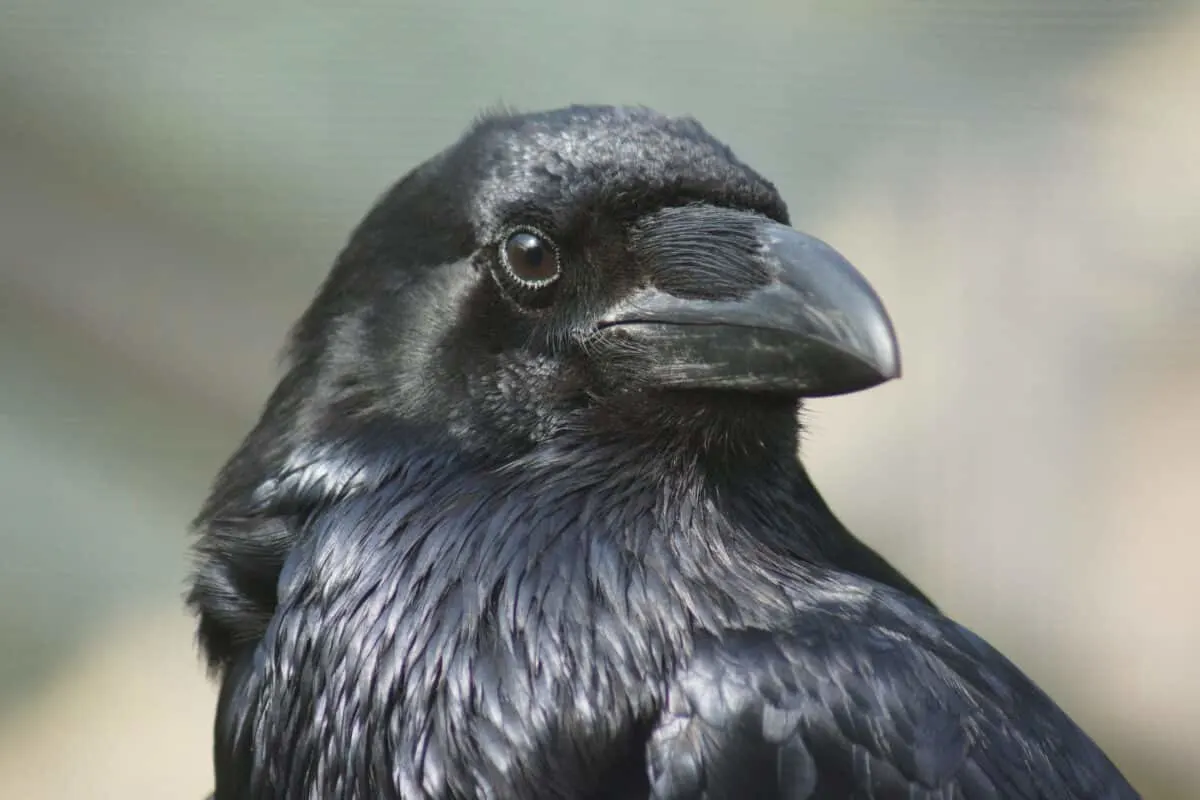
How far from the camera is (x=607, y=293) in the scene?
1277mm

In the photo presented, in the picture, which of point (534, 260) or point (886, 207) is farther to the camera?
point (886, 207)

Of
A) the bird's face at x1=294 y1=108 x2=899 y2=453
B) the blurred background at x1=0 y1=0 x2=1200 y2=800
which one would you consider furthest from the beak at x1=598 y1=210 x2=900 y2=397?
the blurred background at x1=0 y1=0 x2=1200 y2=800

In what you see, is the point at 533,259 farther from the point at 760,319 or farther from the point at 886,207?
the point at 886,207

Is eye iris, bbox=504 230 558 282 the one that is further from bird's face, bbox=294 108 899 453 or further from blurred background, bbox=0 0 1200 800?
blurred background, bbox=0 0 1200 800

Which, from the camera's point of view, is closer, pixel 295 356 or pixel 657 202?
pixel 657 202

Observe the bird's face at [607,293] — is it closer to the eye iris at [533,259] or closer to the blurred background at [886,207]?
the eye iris at [533,259]

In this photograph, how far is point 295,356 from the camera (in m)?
1.48

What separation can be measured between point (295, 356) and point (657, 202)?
1.56 feet

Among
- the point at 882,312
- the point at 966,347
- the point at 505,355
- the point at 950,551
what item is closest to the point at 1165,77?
the point at 966,347

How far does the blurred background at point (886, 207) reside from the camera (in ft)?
8.59

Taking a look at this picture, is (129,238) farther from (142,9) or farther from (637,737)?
(637,737)

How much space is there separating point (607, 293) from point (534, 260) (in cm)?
8

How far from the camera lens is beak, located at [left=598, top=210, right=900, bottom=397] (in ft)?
3.87

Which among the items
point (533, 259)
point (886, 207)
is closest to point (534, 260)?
point (533, 259)
